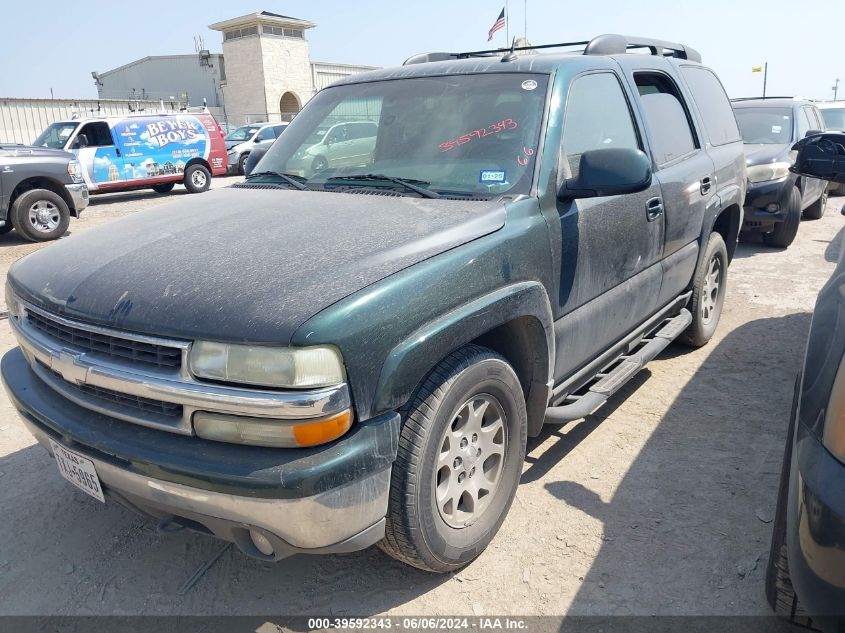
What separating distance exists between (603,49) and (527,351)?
192 centimetres

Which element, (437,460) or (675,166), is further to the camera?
(675,166)

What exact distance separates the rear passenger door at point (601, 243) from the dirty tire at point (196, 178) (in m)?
14.3

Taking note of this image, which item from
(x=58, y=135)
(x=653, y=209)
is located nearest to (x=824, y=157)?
(x=653, y=209)

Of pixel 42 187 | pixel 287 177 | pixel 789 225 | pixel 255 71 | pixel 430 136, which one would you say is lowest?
pixel 789 225

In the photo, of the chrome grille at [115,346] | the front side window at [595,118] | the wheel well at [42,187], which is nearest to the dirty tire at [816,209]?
the front side window at [595,118]

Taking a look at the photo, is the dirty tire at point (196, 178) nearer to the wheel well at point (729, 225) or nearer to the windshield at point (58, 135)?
the windshield at point (58, 135)

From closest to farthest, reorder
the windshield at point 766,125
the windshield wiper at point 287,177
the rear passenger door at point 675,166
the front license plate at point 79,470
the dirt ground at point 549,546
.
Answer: the front license plate at point 79,470 → the dirt ground at point 549,546 → the windshield wiper at point 287,177 → the rear passenger door at point 675,166 → the windshield at point 766,125

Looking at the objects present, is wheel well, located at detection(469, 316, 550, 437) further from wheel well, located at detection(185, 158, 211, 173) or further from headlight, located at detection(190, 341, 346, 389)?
wheel well, located at detection(185, 158, 211, 173)

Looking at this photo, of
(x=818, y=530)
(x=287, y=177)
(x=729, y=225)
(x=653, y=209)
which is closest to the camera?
(x=818, y=530)

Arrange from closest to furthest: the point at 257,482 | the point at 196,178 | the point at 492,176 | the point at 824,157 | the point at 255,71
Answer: the point at 257,482, the point at 492,176, the point at 824,157, the point at 196,178, the point at 255,71

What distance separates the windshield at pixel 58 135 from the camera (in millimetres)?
14094

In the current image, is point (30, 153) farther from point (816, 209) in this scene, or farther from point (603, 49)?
point (816, 209)

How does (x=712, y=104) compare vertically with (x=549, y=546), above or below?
above

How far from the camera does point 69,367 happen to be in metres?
2.30
